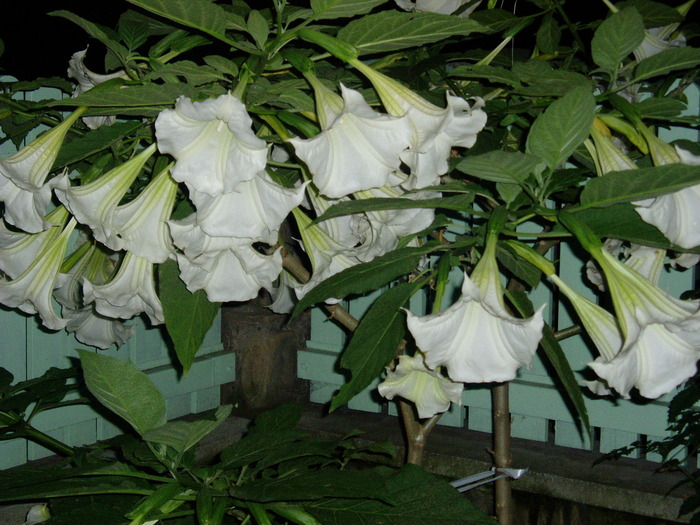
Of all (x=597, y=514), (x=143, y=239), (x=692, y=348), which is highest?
(x=143, y=239)

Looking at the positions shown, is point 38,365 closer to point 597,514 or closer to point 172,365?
point 172,365

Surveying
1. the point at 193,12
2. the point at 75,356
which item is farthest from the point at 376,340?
the point at 75,356

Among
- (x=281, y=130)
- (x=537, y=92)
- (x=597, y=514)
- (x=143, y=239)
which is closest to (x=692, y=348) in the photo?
(x=537, y=92)

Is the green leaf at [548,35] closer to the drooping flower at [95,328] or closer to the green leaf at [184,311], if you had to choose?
the green leaf at [184,311]

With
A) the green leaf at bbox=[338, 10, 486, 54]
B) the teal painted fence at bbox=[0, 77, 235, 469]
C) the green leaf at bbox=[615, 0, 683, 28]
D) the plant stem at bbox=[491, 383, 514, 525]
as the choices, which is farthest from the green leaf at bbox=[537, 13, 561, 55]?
the teal painted fence at bbox=[0, 77, 235, 469]

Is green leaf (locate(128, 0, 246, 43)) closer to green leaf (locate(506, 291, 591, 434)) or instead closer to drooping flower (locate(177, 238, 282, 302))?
drooping flower (locate(177, 238, 282, 302))

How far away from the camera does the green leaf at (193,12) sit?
2.20ft

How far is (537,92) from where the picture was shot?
84 cm

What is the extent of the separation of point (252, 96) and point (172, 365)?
137cm

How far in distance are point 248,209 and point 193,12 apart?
0.21 meters

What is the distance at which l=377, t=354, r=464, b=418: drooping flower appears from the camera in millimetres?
891

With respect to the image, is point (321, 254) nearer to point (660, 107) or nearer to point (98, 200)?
point (98, 200)

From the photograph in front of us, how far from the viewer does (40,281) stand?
3.01 feet

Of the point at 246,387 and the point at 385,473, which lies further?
the point at 246,387
